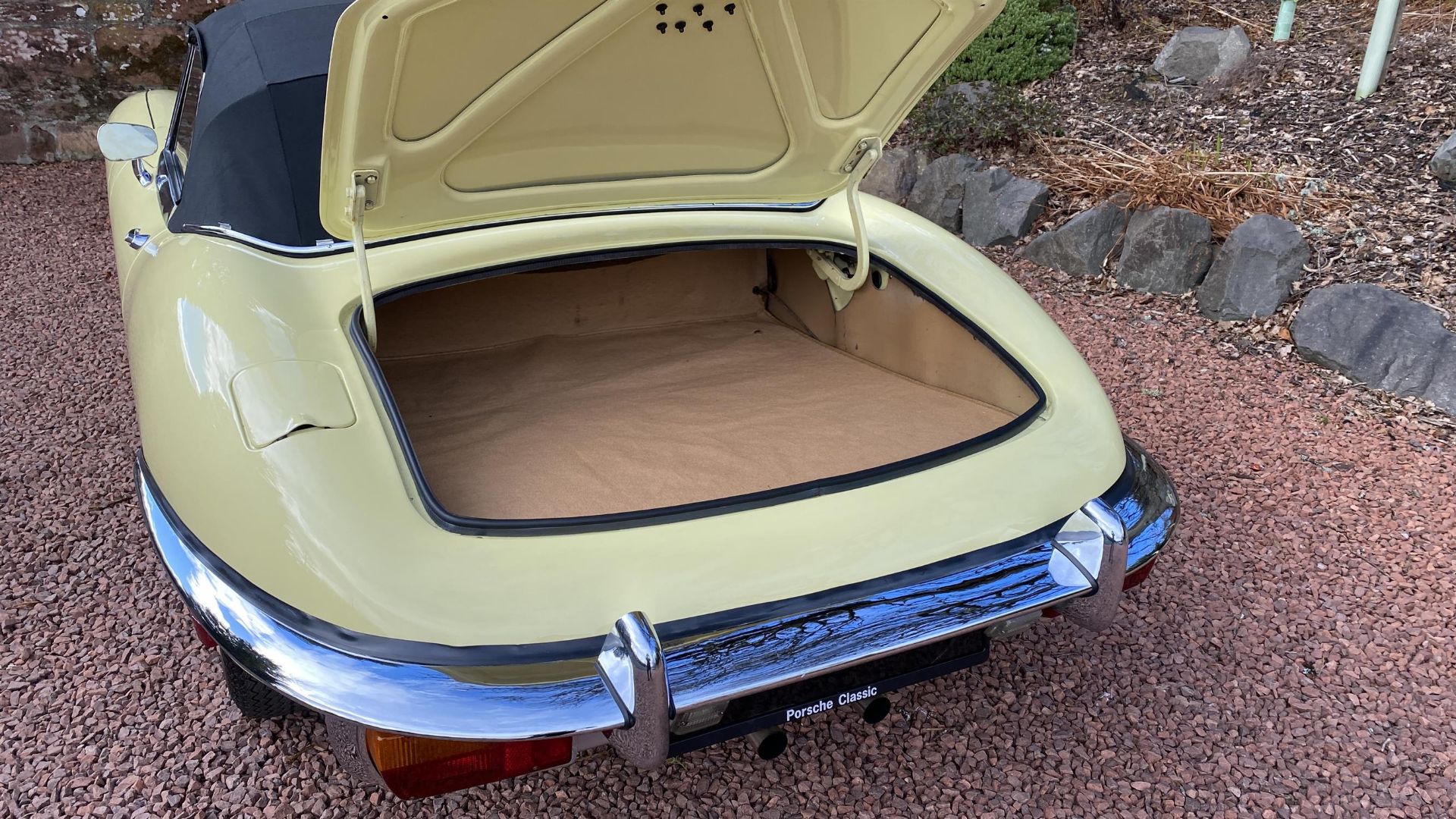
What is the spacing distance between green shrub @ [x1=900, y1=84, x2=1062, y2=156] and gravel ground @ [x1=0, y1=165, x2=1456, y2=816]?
238 centimetres

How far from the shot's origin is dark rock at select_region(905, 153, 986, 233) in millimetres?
4688

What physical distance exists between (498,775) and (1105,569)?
103 centimetres

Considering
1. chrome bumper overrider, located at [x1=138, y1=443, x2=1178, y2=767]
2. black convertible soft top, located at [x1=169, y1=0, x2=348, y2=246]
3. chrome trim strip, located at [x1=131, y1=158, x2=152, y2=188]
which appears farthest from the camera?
chrome trim strip, located at [x1=131, y1=158, x2=152, y2=188]

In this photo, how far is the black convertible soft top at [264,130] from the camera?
197 cm

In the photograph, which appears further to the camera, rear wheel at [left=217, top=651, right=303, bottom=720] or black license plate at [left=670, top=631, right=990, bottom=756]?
rear wheel at [left=217, top=651, right=303, bottom=720]

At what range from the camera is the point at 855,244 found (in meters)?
2.22

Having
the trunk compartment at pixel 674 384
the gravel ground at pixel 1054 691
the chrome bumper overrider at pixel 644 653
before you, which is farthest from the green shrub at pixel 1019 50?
the chrome bumper overrider at pixel 644 653

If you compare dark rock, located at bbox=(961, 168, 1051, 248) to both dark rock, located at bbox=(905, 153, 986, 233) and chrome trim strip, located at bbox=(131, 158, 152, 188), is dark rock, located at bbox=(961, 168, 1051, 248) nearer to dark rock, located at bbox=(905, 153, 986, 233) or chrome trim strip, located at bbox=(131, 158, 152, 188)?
dark rock, located at bbox=(905, 153, 986, 233)

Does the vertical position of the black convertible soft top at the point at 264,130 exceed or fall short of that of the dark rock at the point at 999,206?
it exceeds it

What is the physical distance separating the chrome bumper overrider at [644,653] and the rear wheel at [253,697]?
0.37 metres

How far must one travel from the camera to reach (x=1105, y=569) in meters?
1.53

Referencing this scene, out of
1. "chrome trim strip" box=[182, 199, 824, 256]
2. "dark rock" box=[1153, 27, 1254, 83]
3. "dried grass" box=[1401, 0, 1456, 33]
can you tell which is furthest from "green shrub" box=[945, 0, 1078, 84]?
"chrome trim strip" box=[182, 199, 824, 256]

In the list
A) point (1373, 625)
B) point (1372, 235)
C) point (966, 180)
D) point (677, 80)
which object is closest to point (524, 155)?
point (677, 80)

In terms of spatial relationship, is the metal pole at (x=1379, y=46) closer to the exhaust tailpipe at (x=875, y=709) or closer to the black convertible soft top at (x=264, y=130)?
the exhaust tailpipe at (x=875, y=709)
